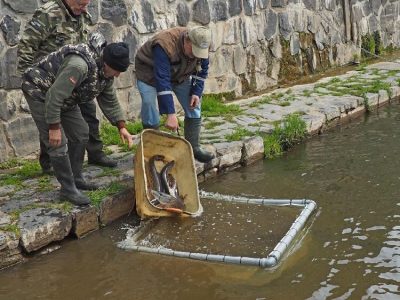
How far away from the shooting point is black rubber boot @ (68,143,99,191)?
4203mm

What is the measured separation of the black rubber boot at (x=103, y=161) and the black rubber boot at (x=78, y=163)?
18.9 inches

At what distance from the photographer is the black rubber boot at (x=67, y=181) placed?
4.00 metres

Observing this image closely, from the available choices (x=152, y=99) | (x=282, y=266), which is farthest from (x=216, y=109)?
(x=282, y=266)

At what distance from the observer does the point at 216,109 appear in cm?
675

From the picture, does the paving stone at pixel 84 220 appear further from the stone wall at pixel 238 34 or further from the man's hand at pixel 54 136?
the stone wall at pixel 238 34

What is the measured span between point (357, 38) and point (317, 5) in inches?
56.3

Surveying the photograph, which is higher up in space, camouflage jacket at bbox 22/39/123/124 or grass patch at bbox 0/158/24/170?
camouflage jacket at bbox 22/39/123/124

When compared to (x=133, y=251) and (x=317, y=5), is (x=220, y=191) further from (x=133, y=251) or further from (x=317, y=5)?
(x=317, y=5)

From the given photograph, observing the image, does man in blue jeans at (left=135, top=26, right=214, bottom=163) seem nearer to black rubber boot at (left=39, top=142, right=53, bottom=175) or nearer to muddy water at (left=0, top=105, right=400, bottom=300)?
muddy water at (left=0, top=105, right=400, bottom=300)

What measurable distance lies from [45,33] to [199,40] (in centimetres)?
113

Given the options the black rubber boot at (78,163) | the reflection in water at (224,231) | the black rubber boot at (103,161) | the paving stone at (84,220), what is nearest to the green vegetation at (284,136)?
the reflection in water at (224,231)

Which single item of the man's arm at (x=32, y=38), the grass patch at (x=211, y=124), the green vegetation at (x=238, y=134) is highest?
the man's arm at (x=32, y=38)

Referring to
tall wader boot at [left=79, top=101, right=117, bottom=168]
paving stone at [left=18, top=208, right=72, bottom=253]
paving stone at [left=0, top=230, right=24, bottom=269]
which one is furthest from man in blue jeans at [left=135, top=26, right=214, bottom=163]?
paving stone at [left=0, top=230, right=24, bottom=269]

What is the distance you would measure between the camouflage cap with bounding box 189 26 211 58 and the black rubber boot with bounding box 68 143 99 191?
1.10 meters
